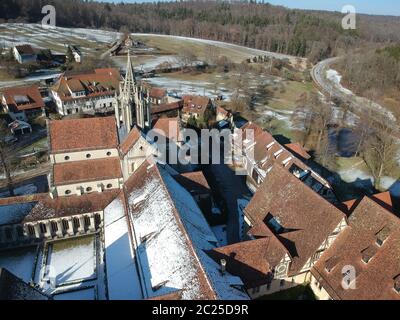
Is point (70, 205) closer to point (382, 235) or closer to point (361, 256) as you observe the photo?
point (361, 256)

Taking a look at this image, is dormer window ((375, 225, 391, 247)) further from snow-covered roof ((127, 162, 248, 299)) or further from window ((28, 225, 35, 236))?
window ((28, 225, 35, 236))

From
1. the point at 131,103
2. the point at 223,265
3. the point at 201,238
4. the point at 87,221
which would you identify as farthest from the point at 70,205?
A: the point at 223,265

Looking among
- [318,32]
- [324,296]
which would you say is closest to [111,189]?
[324,296]

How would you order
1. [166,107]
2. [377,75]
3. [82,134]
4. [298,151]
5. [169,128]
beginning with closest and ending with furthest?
[82,134], [169,128], [298,151], [166,107], [377,75]

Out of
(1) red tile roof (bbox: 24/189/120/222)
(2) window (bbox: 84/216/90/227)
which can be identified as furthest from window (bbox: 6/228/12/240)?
(2) window (bbox: 84/216/90/227)
